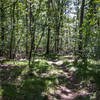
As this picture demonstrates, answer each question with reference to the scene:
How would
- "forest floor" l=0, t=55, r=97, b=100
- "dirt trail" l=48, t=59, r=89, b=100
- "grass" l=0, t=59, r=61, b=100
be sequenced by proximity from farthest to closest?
"dirt trail" l=48, t=59, r=89, b=100, "forest floor" l=0, t=55, r=97, b=100, "grass" l=0, t=59, r=61, b=100

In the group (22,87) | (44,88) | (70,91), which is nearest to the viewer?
(22,87)

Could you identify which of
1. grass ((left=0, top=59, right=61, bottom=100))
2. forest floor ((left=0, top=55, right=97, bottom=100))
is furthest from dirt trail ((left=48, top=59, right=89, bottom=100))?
grass ((left=0, top=59, right=61, bottom=100))

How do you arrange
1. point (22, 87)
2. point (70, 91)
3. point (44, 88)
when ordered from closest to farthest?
point (22, 87)
point (44, 88)
point (70, 91)

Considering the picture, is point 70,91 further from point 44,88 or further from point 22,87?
point 22,87

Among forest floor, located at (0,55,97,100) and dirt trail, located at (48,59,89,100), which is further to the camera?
dirt trail, located at (48,59,89,100)

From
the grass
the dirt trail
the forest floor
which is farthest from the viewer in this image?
the dirt trail

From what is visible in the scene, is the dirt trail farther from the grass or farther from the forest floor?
the grass

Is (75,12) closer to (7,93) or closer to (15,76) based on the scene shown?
(15,76)

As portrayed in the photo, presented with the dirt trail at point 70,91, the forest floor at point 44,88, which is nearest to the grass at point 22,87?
the forest floor at point 44,88

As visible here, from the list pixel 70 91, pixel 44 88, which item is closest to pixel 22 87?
pixel 44 88

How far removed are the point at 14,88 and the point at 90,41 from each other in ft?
19.9

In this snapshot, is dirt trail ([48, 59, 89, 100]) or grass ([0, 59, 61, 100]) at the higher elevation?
grass ([0, 59, 61, 100])

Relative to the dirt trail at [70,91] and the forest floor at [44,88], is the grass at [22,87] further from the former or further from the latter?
the dirt trail at [70,91]

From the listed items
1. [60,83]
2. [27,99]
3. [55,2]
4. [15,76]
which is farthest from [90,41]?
[55,2]
